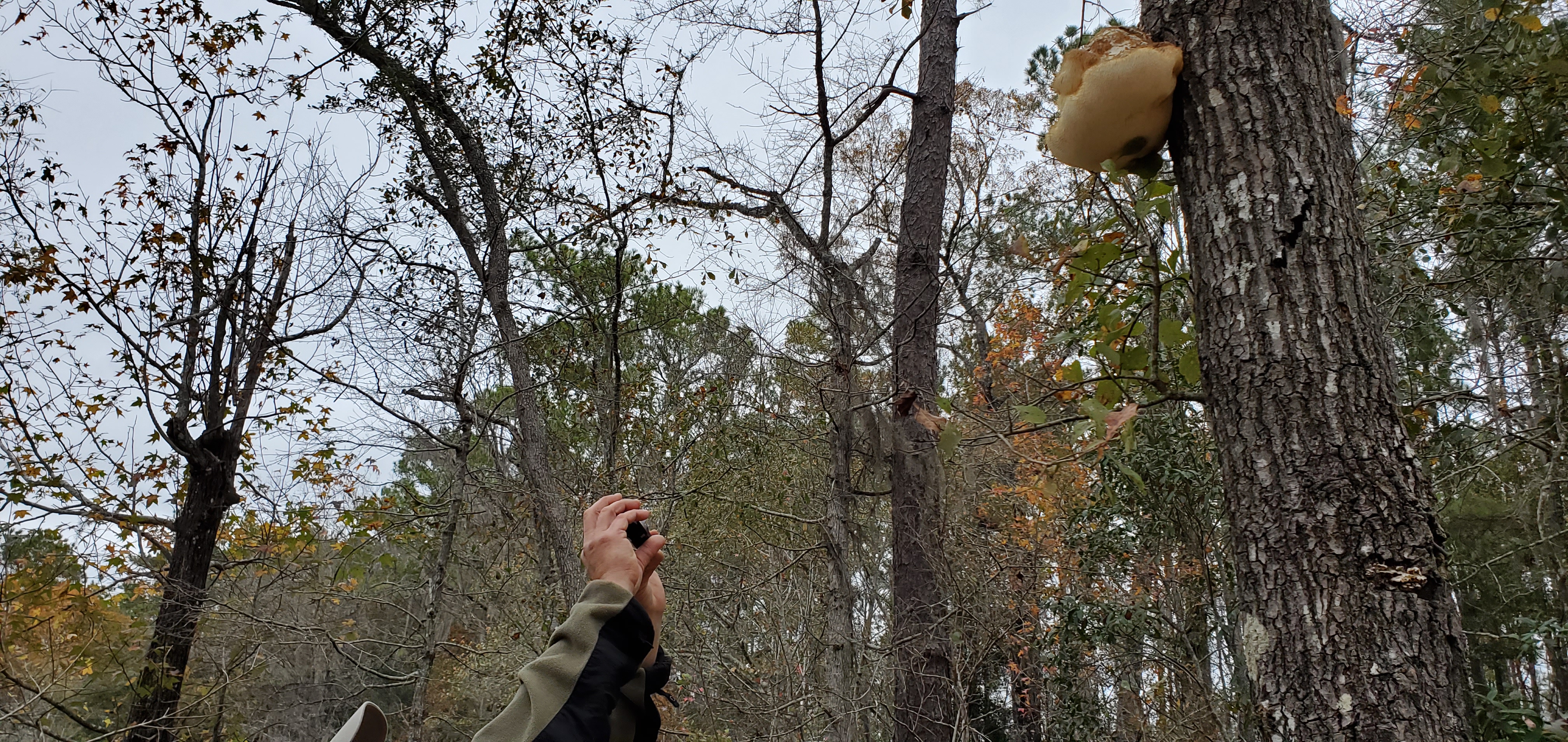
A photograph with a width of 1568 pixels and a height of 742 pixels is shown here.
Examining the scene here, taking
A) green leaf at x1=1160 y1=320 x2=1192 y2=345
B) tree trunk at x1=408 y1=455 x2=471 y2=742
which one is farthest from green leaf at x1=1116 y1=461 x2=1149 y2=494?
tree trunk at x1=408 y1=455 x2=471 y2=742

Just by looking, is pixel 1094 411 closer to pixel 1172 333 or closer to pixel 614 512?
pixel 1172 333

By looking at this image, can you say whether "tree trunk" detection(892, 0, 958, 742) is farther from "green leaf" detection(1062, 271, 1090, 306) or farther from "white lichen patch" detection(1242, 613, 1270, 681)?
"white lichen patch" detection(1242, 613, 1270, 681)

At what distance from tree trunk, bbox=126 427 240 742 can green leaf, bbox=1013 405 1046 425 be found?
4.33 meters

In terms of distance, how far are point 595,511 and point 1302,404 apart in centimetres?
83

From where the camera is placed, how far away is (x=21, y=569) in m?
4.50

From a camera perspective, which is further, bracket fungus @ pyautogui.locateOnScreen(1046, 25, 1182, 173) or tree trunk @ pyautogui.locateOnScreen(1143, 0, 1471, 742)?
bracket fungus @ pyautogui.locateOnScreen(1046, 25, 1182, 173)

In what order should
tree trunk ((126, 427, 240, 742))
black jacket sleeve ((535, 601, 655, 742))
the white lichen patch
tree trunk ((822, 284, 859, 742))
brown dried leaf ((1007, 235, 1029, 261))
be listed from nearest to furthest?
black jacket sleeve ((535, 601, 655, 742)), the white lichen patch, brown dried leaf ((1007, 235, 1029, 261)), tree trunk ((822, 284, 859, 742)), tree trunk ((126, 427, 240, 742))

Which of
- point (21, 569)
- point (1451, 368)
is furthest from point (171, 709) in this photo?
point (1451, 368)

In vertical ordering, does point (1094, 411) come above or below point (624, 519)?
above

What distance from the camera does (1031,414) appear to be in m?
1.41

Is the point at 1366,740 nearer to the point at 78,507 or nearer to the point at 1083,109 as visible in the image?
the point at 1083,109

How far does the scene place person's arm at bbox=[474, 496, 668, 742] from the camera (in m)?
0.83

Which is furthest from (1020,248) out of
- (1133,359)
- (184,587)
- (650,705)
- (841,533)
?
(184,587)

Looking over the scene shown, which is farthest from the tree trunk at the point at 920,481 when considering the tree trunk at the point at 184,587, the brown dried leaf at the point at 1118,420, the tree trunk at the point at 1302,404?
the tree trunk at the point at 184,587
